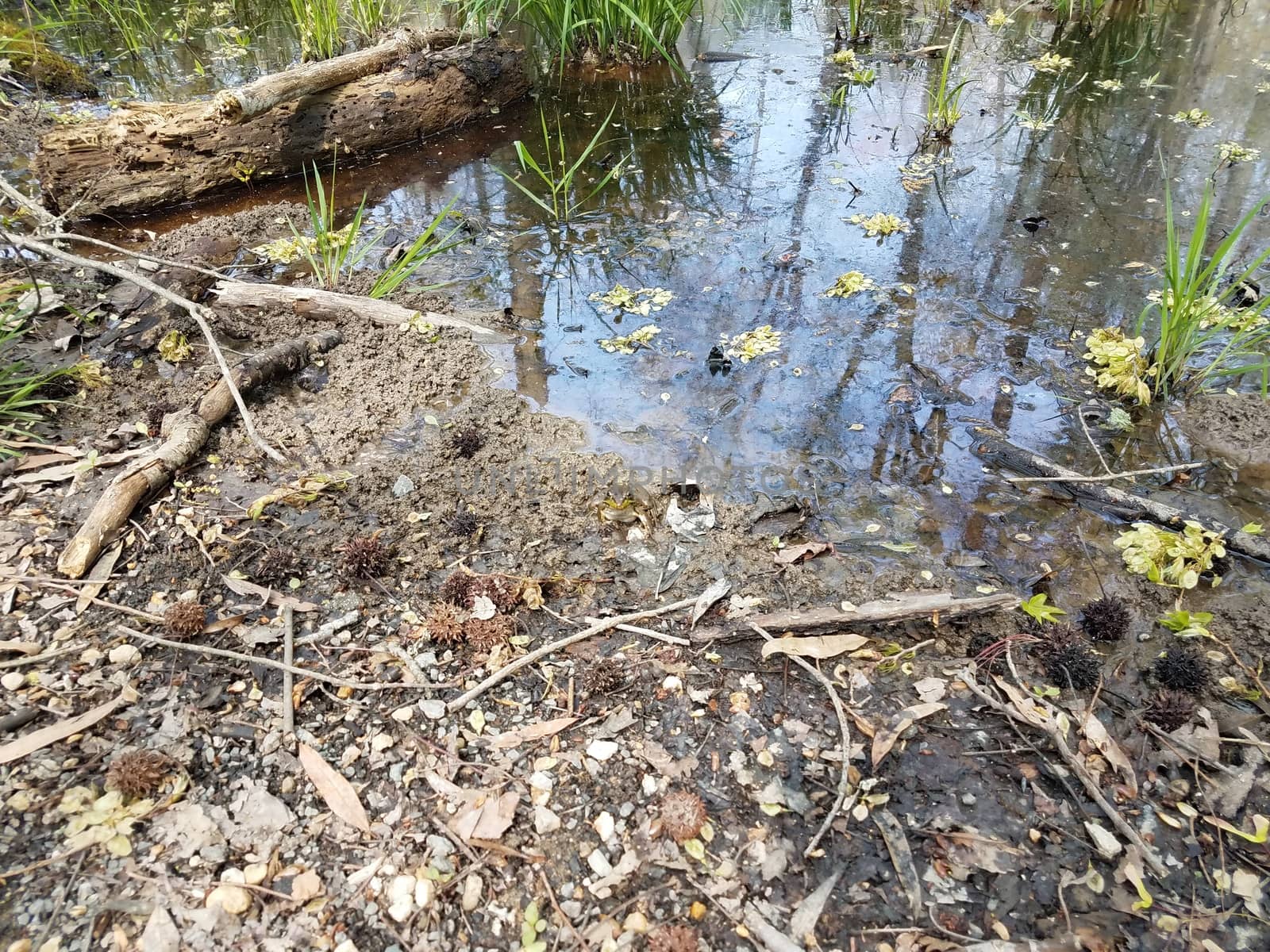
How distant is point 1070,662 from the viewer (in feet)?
7.62

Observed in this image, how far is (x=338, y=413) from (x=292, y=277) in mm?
1524

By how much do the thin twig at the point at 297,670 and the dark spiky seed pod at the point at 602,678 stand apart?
419 millimetres

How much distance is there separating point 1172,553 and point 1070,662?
69 cm

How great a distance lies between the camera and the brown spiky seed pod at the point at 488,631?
2.38 m

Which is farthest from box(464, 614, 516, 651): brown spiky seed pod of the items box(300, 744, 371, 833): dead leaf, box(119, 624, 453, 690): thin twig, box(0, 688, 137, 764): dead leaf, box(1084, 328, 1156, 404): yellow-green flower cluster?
box(1084, 328, 1156, 404): yellow-green flower cluster

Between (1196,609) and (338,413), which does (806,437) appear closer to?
(1196,609)

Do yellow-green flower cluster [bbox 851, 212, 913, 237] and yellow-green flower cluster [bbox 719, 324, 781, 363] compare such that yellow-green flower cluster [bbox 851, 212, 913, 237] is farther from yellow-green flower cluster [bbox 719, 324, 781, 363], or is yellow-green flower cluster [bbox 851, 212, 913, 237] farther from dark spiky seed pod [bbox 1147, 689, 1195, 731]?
dark spiky seed pod [bbox 1147, 689, 1195, 731]

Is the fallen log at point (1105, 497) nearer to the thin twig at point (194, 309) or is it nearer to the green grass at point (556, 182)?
the thin twig at point (194, 309)

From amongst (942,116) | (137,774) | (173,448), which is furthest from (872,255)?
(137,774)

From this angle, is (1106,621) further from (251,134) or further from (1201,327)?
(251,134)

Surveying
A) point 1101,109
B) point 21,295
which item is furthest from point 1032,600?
point 1101,109

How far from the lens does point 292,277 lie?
14.5 feet

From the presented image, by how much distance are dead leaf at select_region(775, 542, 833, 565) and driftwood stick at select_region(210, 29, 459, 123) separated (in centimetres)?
482

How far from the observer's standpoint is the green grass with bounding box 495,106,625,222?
16.6 ft
